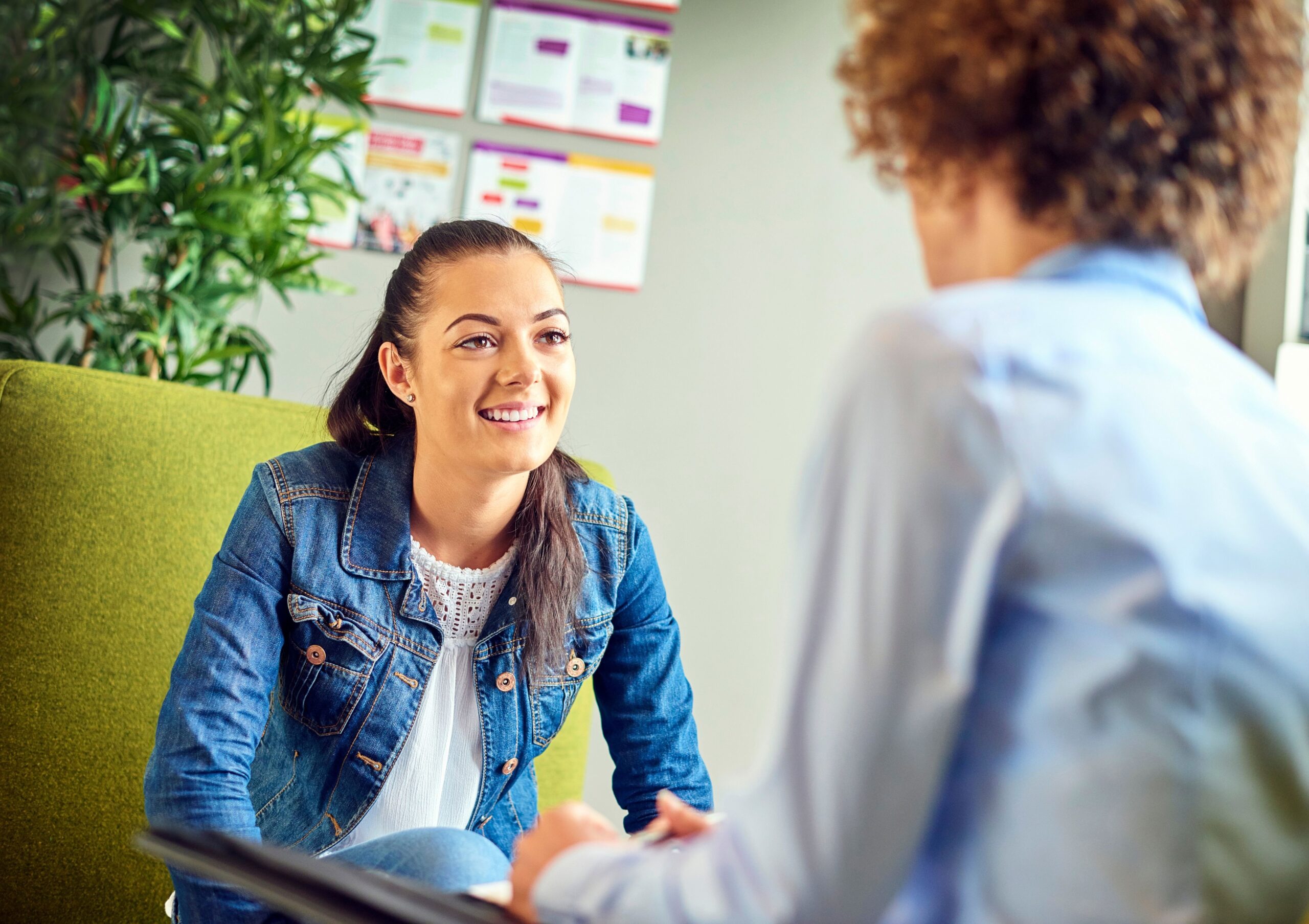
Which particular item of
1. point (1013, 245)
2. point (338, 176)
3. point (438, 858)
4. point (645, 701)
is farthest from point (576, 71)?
point (1013, 245)

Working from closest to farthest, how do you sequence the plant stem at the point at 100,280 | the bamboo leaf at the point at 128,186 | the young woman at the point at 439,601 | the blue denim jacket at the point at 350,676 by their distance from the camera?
the blue denim jacket at the point at 350,676
the young woman at the point at 439,601
the bamboo leaf at the point at 128,186
the plant stem at the point at 100,280

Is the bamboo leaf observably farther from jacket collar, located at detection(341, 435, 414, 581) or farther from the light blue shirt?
the light blue shirt

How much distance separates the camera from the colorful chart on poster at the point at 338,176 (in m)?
2.45

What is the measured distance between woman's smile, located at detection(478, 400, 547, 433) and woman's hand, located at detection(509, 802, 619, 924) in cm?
73

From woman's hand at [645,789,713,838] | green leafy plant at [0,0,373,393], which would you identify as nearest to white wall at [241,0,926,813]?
green leafy plant at [0,0,373,393]

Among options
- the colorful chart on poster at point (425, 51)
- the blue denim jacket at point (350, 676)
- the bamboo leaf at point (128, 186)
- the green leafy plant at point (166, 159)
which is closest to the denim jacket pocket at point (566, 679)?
the blue denim jacket at point (350, 676)

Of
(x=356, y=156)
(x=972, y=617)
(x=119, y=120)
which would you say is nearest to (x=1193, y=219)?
Result: (x=972, y=617)

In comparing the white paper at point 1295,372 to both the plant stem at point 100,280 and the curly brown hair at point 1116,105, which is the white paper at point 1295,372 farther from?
the plant stem at point 100,280

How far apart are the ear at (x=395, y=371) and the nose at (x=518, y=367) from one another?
15cm

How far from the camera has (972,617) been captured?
0.47 metres

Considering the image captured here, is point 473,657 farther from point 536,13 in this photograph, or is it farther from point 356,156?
point 536,13

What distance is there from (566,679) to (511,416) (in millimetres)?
354

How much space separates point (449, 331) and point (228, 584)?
1.38 feet

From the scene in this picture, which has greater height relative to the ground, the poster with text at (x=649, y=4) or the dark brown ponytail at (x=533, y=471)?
the poster with text at (x=649, y=4)
